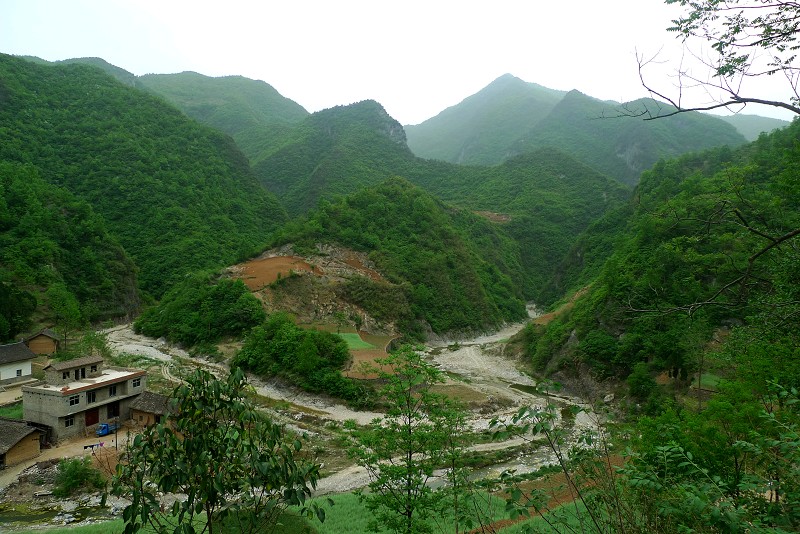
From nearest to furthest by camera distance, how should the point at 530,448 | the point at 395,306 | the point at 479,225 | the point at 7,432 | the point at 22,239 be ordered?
the point at 7,432 < the point at 530,448 < the point at 22,239 < the point at 395,306 < the point at 479,225

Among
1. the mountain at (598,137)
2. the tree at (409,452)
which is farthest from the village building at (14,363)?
the mountain at (598,137)

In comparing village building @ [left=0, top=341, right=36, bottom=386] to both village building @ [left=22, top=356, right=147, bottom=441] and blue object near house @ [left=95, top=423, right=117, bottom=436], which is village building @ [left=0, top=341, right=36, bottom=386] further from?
blue object near house @ [left=95, top=423, right=117, bottom=436]

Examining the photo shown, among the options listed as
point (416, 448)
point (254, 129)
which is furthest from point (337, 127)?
point (416, 448)

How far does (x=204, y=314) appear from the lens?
41.4 meters

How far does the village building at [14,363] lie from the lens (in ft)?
89.7

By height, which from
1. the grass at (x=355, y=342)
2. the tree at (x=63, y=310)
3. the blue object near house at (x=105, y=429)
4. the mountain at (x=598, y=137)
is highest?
the mountain at (x=598, y=137)

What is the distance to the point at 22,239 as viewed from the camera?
4422 centimetres

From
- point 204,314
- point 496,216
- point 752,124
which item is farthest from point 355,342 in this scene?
point 752,124

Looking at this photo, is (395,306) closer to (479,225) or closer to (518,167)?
(479,225)

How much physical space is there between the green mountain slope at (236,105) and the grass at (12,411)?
10465cm

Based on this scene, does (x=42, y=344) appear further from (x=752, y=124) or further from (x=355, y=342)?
(x=752, y=124)

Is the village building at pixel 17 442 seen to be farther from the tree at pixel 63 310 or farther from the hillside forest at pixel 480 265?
the tree at pixel 63 310

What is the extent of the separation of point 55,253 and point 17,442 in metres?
35.4

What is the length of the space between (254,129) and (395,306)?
115 meters
